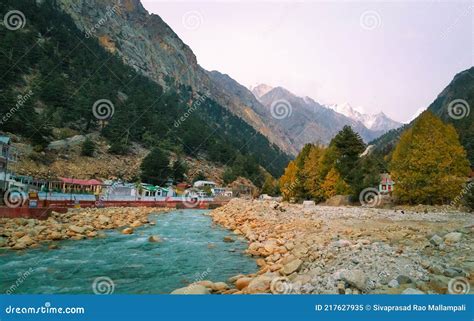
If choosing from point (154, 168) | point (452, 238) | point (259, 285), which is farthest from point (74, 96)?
point (452, 238)

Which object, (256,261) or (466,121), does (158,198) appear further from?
(466,121)

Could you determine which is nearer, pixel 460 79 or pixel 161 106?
pixel 161 106

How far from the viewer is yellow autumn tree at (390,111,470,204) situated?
102 ft

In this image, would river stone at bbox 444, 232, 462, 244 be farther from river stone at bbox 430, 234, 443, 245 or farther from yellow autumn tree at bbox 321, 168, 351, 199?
yellow autumn tree at bbox 321, 168, 351, 199

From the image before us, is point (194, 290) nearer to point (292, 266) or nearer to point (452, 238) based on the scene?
point (292, 266)

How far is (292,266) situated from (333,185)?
3532 cm

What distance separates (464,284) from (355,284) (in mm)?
2470

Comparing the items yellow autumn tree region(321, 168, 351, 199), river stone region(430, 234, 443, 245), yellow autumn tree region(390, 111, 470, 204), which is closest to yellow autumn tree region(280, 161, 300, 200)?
yellow autumn tree region(321, 168, 351, 199)

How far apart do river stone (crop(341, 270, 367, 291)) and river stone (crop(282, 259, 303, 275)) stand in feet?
8.19

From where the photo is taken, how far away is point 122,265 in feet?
45.4

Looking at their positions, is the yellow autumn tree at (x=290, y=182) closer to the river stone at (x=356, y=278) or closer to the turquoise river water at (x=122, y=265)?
the turquoise river water at (x=122, y=265)

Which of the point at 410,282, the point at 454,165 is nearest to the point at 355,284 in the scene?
the point at 410,282

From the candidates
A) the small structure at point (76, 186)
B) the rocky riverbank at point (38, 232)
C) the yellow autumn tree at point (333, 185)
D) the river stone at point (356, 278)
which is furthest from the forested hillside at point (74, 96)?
the river stone at point (356, 278)

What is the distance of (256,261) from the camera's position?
14453 millimetres
